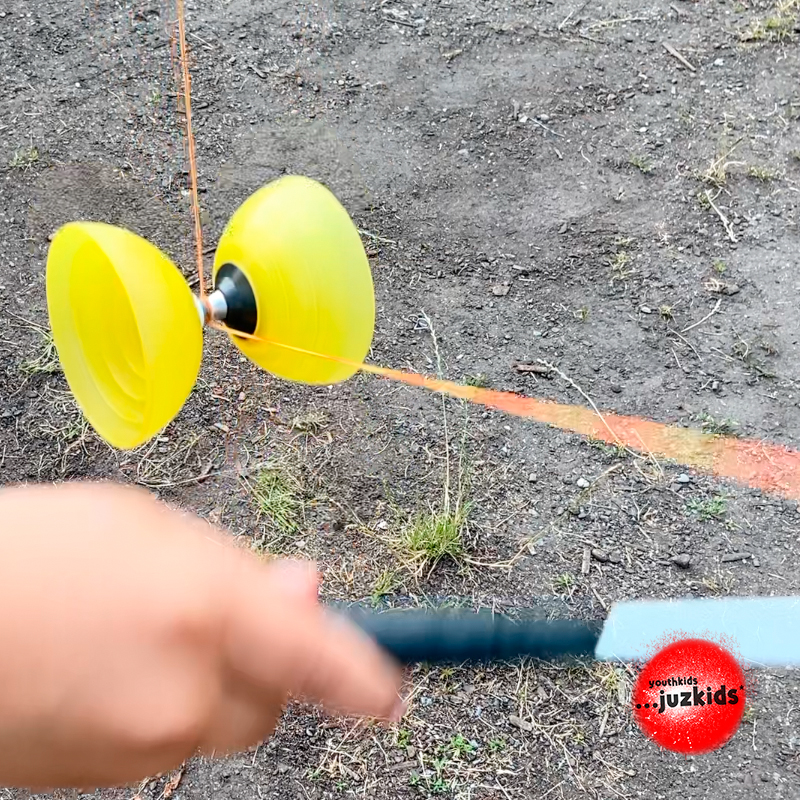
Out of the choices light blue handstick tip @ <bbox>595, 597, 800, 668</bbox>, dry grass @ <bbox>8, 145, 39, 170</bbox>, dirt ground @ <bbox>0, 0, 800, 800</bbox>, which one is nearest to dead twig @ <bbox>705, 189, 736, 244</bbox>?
dirt ground @ <bbox>0, 0, 800, 800</bbox>

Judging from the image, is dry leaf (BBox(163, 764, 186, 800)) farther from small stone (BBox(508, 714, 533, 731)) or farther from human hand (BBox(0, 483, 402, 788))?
human hand (BBox(0, 483, 402, 788))

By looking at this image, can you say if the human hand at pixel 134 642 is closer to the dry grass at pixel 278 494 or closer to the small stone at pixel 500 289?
the dry grass at pixel 278 494

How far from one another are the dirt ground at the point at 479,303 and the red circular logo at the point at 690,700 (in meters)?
0.03

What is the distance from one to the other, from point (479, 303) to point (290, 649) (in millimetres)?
1530

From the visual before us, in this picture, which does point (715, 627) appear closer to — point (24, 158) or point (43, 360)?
point (43, 360)

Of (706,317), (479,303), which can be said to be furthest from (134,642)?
(706,317)

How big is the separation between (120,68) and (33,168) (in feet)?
1.52

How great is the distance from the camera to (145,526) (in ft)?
1.45

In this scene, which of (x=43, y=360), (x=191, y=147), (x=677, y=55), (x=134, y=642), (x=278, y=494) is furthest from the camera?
(x=677, y=55)

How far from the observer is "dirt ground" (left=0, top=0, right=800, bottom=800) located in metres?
1.39

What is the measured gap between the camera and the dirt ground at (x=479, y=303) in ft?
4.56

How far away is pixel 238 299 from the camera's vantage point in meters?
1.24

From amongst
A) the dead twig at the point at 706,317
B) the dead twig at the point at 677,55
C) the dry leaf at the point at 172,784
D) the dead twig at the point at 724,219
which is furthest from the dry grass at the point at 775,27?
the dry leaf at the point at 172,784

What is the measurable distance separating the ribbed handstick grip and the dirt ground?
0.06 meters
